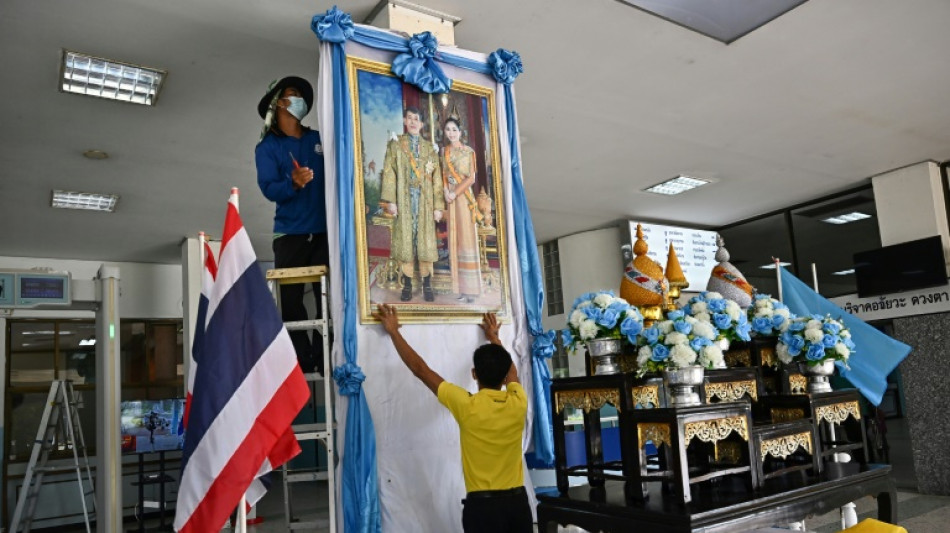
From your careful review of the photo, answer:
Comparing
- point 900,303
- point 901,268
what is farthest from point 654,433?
point 900,303

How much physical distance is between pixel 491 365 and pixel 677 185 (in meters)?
6.04

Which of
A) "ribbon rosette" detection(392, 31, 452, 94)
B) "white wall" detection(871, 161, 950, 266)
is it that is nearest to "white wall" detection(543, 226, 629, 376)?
"white wall" detection(871, 161, 950, 266)

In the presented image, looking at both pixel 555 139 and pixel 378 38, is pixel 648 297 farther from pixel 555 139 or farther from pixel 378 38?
pixel 555 139

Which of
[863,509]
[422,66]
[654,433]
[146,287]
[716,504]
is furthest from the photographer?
[146,287]

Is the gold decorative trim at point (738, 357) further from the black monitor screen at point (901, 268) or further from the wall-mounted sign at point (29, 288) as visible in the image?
the black monitor screen at point (901, 268)

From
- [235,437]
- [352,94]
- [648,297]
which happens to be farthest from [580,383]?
[352,94]

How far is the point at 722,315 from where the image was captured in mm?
3727

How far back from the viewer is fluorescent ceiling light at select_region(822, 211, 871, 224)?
9.91 metres

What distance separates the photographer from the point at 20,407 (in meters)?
9.81

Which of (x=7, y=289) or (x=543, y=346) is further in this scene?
(x=7, y=289)

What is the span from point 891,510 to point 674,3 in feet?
10.2

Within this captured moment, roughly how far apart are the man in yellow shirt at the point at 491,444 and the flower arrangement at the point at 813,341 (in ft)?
5.46

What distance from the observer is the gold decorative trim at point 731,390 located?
11.9ft

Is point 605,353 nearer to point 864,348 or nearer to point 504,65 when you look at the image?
point 504,65
